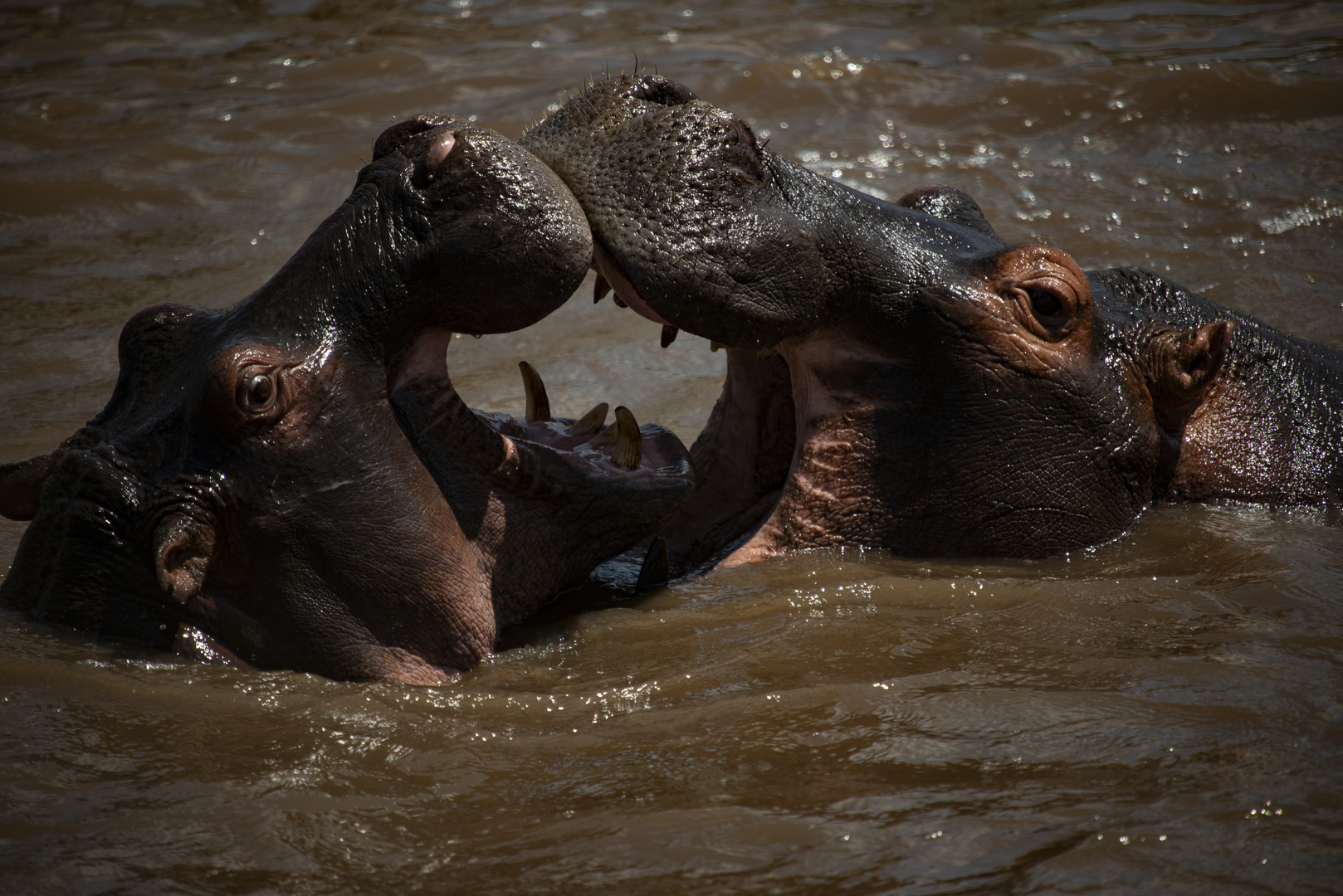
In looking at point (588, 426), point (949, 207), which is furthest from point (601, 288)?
point (949, 207)

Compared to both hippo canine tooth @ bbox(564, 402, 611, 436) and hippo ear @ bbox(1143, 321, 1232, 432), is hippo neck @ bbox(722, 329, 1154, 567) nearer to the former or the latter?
Answer: hippo ear @ bbox(1143, 321, 1232, 432)

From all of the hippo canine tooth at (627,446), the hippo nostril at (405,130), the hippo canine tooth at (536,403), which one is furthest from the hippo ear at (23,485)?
the hippo canine tooth at (627,446)

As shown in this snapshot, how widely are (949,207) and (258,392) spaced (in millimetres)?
2466

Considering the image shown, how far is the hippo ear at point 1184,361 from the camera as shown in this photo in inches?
158

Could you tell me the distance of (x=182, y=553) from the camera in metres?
3.14

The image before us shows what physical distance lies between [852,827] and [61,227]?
25.7 feet

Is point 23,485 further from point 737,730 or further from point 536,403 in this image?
point 737,730

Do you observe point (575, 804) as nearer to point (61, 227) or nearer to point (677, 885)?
point (677, 885)

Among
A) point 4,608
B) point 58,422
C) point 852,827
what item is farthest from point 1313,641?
point 58,422

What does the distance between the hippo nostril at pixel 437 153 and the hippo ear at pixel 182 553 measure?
1051mm

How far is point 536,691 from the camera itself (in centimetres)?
331

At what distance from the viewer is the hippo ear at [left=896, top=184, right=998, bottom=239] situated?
4375 millimetres

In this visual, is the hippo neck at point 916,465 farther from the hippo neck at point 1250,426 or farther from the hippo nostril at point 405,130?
the hippo nostril at point 405,130

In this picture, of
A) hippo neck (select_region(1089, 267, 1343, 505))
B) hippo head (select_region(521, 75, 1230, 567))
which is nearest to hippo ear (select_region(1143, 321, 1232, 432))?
hippo head (select_region(521, 75, 1230, 567))
